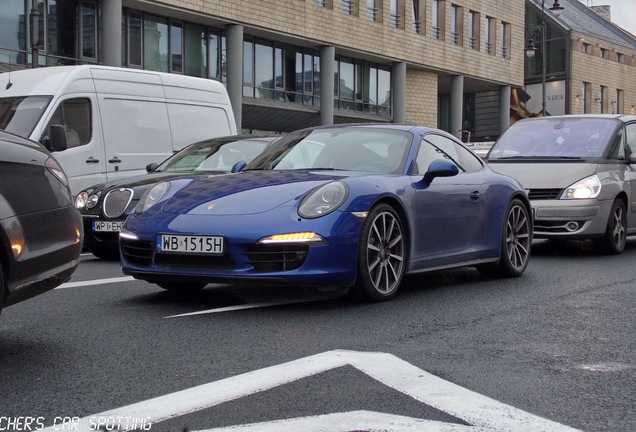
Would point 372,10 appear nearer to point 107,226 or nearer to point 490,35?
point 490,35

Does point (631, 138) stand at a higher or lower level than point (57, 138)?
higher

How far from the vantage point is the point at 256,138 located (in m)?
11.8

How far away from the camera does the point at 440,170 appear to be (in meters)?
6.96

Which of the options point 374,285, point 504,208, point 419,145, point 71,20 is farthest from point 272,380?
point 71,20

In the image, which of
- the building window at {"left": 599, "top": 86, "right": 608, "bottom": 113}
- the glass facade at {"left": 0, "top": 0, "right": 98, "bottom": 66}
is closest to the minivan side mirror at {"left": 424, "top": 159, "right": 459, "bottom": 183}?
the glass facade at {"left": 0, "top": 0, "right": 98, "bottom": 66}

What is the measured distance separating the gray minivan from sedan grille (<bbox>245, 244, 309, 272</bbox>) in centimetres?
572

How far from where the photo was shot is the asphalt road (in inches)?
138

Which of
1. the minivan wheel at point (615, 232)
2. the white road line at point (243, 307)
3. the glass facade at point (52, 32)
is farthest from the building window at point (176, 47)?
the white road line at point (243, 307)

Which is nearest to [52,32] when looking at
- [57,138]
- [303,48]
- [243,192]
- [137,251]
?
[303,48]

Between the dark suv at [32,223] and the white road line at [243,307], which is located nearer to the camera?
the dark suv at [32,223]

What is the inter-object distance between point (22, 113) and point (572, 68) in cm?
5614

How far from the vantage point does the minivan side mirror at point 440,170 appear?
6961 mm

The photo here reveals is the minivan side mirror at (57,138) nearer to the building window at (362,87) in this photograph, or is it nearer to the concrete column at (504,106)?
the building window at (362,87)

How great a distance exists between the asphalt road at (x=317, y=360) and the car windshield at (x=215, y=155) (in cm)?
388
